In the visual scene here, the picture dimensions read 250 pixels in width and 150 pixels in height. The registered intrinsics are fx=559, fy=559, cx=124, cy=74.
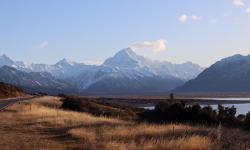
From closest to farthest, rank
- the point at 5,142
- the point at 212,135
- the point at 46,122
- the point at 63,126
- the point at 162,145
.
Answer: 1. the point at 162,145
2. the point at 5,142
3. the point at 212,135
4. the point at 63,126
5. the point at 46,122

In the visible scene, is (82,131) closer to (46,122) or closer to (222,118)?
(46,122)

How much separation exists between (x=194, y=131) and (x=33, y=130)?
24.2 ft

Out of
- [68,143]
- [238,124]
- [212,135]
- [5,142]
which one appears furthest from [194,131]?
Answer: [238,124]

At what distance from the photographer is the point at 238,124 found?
3409 cm

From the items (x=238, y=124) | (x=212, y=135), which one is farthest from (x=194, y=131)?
(x=238, y=124)

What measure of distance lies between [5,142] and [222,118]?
18465 millimetres

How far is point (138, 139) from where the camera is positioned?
70.2 ft

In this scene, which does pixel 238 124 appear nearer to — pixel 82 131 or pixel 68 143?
pixel 82 131

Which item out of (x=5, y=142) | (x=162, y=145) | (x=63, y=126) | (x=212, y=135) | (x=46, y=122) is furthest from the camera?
(x=46, y=122)

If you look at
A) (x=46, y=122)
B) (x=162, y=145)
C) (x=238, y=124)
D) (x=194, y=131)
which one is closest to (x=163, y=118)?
(x=238, y=124)

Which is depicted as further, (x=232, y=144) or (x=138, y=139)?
(x=138, y=139)

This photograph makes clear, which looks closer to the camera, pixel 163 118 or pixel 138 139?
pixel 138 139

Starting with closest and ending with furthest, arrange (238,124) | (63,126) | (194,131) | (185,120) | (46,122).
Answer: (194,131) → (63,126) → (46,122) → (238,124) → (185,120)

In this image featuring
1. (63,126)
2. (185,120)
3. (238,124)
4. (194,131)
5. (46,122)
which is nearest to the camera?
(194,131)
